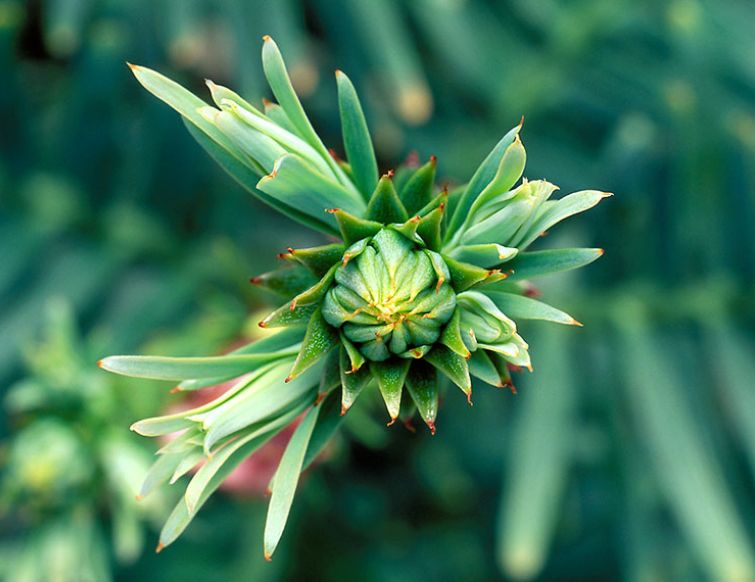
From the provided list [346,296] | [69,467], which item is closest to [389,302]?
[346,296]

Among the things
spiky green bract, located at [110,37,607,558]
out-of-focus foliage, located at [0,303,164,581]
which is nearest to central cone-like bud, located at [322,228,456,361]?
spiky green bract, located at [110,37,607,558]

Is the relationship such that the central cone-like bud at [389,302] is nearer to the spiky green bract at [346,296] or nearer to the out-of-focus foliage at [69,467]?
the spiky green bract at [346,296]

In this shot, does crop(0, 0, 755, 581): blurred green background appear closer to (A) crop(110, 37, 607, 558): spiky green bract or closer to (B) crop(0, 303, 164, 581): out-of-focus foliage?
(B) crop(0, 303, 164, 581): out-of-focus foliage

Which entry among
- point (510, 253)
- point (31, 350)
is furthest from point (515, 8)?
point (510, 253)

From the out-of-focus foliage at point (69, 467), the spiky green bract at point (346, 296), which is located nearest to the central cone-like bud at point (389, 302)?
the spiky green bract at point (346, 296)

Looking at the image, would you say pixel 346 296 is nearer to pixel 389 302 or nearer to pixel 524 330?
pixel 389 302

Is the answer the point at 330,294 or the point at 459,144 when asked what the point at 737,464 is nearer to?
the point at 459,144

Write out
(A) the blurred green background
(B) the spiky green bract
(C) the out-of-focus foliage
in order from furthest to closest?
(A) the blurred green background
(C) the out-of-focus foliage
(B) the spiky green bract
